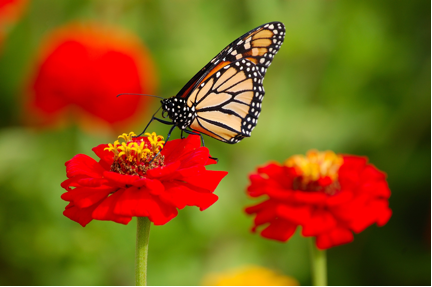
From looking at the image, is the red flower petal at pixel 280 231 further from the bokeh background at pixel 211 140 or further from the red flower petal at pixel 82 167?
the bokeh background at pixel 211 140

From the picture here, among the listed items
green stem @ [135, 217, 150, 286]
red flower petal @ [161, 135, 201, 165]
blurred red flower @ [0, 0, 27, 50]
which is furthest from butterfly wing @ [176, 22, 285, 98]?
blurred red flower @ [0, 0, 27, 50]

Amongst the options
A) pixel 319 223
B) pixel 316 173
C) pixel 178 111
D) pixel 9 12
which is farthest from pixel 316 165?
pixel 9 12

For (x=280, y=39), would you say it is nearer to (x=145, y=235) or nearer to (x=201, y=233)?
(x=145, y=235)

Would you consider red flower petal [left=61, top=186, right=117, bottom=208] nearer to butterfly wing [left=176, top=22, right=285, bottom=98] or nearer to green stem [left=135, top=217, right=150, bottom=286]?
green stem [left=135, top=217, right=150, bottom=286]

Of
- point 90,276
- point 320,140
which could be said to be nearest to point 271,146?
point 320,140

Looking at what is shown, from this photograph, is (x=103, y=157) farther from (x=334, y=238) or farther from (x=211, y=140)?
(x=211, y=140)
